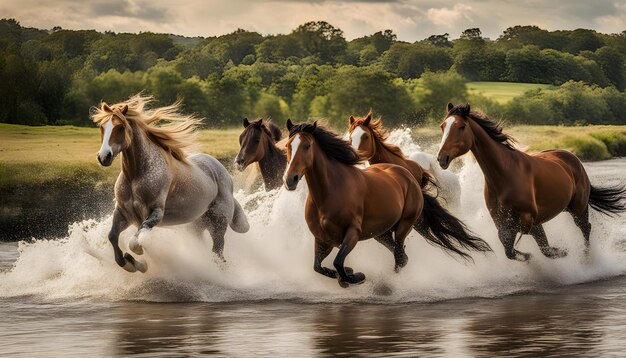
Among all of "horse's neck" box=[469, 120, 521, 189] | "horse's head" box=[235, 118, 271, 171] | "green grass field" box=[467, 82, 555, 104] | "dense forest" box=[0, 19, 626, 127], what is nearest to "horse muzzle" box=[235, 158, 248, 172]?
"horse's head" box=[235, 118, 271, 171]

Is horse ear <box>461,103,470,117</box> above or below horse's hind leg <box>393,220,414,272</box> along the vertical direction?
above

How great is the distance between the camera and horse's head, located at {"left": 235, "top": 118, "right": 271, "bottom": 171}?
14.1m

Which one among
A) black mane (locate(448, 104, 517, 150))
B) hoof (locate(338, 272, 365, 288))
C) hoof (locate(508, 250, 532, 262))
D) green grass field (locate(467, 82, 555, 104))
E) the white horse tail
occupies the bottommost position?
hoof (locate(338, 272, 365, 288))

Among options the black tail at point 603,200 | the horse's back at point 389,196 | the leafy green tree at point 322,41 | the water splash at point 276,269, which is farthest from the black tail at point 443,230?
the leafy green tree at point 322,41

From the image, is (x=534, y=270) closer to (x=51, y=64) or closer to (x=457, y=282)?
(x=457, y=282)

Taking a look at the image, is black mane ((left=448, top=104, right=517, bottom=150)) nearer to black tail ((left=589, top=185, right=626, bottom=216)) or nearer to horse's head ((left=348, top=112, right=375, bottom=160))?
horse's head ((left=348, top=112, right=375, bottom=160))

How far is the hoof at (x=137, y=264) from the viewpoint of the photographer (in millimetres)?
12070

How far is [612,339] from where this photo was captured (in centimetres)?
912

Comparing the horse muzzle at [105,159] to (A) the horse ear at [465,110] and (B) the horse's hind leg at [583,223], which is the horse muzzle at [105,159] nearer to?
(A) the horse ear at [465,110]

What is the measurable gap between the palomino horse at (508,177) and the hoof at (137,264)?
2991 mm

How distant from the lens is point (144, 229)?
39.2 feet

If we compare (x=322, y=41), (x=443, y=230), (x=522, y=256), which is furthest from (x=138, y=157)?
(x=322, y=41)

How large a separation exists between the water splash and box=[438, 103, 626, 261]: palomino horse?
0.45 meters

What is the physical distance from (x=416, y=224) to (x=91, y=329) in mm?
4140
